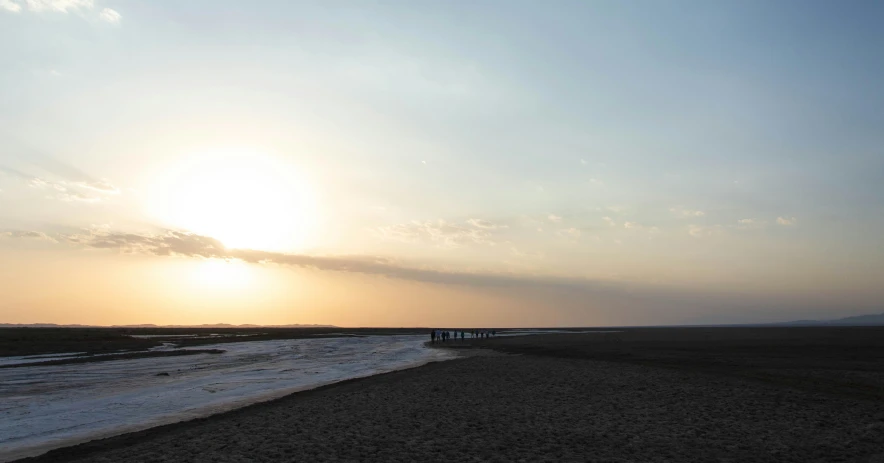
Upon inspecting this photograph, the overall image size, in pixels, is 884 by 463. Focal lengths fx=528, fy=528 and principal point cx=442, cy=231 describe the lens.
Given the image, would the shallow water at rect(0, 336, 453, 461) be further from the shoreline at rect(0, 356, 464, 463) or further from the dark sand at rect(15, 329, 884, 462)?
the dark sand at rect(15, 329, 884, 462)

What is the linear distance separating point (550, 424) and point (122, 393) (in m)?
21.5

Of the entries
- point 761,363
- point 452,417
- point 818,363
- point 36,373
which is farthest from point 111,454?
point 818,363

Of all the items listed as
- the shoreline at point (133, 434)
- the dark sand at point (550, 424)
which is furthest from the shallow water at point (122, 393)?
the dark sand at point (550, 424)

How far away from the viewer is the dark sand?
12.8 metres

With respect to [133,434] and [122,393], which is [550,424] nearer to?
[133,434]

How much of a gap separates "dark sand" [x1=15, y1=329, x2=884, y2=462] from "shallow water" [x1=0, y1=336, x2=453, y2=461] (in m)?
2.08

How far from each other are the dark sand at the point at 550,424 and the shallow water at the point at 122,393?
2077mm

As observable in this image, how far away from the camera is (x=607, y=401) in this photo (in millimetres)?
20047

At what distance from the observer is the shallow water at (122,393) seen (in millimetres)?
17328

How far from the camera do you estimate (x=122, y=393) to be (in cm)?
2594

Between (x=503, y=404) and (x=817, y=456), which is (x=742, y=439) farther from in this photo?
(x=503, y=404)

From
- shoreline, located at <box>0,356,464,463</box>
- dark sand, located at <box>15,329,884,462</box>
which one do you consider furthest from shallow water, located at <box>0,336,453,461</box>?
dark sand, located at <box>15,329,884,462</box>

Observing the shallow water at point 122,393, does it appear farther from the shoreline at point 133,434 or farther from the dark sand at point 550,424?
the dark sand at point 550,424

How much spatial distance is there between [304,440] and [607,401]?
37.8 ft
